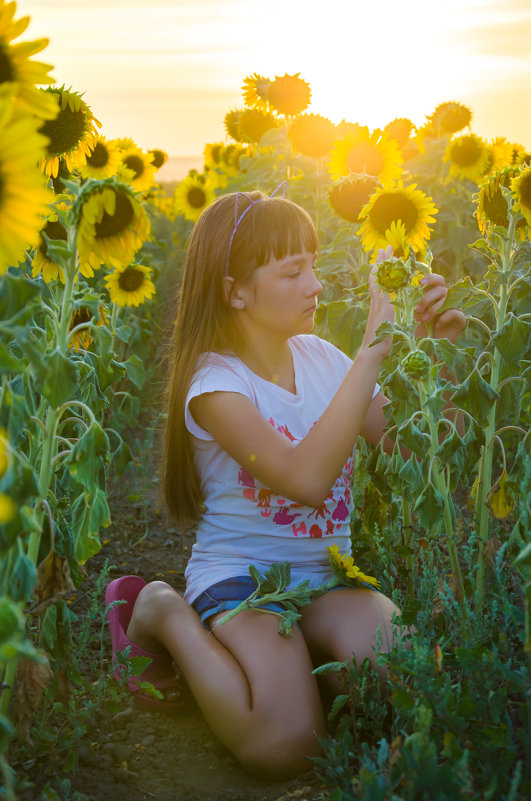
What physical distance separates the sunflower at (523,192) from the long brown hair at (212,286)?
0.54m

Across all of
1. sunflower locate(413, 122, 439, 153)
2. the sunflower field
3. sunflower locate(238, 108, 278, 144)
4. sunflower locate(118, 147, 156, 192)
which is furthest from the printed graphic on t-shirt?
sunflower locate(413, 122, 439, 153)

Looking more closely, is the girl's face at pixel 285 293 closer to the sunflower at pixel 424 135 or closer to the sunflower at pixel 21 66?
the sunflower at pixel 21 66

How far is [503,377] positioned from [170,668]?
1071mm

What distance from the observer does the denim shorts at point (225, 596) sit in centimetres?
207

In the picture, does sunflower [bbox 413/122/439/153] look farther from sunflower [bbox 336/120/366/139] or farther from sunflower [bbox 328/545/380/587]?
sunflower [bbox 328/545/380/587]

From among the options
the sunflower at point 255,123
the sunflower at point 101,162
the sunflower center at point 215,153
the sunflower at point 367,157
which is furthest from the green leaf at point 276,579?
the sunflower center at point 215,153

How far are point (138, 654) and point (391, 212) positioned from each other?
1212mm

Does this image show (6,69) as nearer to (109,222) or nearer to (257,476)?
(109,222)

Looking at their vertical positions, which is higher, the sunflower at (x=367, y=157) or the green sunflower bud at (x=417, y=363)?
the sunflower at (x=367, y=157)

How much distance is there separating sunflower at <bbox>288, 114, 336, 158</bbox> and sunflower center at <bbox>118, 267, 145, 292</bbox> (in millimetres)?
1362

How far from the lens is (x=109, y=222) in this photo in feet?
4.78

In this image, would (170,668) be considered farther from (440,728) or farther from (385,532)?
(440,728)

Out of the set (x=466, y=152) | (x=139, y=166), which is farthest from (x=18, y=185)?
(x=466, y=152)

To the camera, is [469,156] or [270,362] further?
[469,156]
